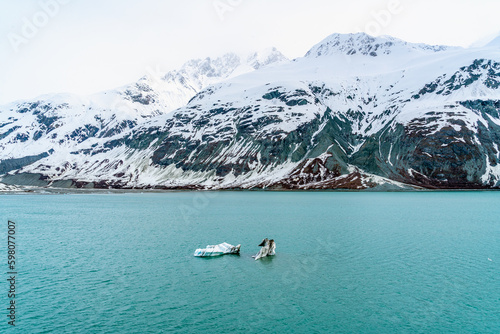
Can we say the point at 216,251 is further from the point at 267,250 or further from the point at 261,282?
the point at 261,282

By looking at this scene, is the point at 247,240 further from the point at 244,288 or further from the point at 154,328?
the point at 154,328

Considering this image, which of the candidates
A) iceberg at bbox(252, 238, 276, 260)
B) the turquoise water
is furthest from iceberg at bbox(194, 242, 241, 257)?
iceberg at bbox(252, 238, 276, 260)

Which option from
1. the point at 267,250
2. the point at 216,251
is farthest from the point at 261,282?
the point at 216,251

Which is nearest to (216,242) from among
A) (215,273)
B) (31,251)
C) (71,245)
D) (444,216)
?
(215,273)

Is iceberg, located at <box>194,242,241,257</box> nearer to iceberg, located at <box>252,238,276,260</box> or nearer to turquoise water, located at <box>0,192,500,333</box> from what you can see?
turquoise water, located at <box>0,192,500,333</box>

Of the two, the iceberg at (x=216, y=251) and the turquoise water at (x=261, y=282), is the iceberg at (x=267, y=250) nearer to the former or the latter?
the turquoise water at (x=261, y=282)

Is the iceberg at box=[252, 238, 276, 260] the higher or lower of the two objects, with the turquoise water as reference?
higher

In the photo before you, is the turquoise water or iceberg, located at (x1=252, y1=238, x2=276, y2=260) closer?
the turquoise water

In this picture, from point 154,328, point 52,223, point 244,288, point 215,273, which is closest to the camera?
point 154,328
